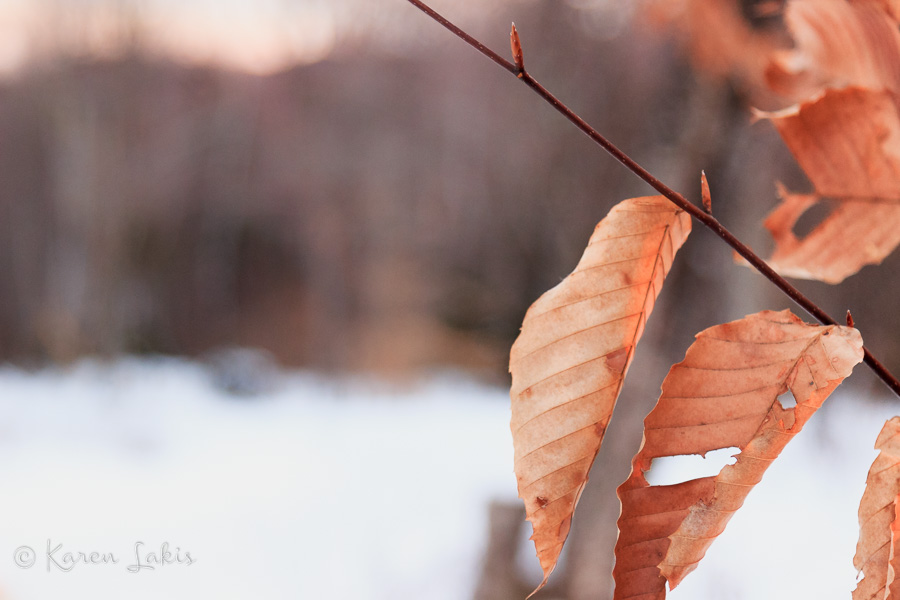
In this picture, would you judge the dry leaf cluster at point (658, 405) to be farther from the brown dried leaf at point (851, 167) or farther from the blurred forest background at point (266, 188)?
the blurred forest background at point (266, 188)

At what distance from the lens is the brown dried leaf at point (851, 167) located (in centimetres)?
19

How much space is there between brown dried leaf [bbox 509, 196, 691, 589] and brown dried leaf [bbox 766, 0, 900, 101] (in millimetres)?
125

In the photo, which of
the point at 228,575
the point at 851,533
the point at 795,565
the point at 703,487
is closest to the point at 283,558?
the point at 228,575

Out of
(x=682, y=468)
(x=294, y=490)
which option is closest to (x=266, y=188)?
(x=294, y=490)

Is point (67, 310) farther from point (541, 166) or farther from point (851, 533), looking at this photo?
point (851, 533)

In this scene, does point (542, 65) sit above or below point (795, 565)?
above

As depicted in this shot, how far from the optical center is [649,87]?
1555 millimetres

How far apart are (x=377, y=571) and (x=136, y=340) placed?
5.70ft

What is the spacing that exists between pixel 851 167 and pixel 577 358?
139 millimetres

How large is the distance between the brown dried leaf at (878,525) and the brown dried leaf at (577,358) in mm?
57

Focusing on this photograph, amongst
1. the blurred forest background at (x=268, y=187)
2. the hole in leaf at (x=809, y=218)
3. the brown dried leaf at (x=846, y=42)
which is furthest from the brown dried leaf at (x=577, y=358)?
the blurred forest background at (x=268, y=187)

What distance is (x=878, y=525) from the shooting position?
0.12m

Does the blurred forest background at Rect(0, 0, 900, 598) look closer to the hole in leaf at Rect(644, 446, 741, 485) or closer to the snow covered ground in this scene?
the snow covered ground

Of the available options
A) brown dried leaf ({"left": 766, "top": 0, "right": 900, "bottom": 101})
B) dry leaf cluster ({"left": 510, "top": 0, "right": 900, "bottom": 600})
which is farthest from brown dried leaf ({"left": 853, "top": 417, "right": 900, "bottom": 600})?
brown dried leaf ({"left": 766, "top": 0, "right": 900, "bottom": 101})
